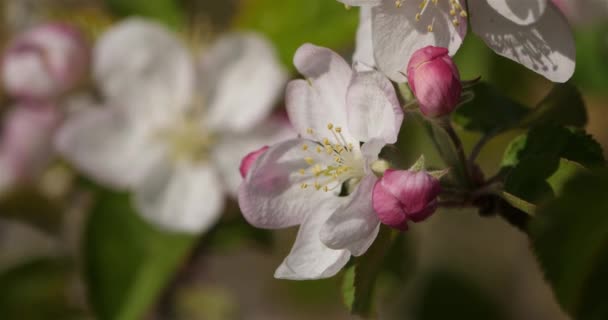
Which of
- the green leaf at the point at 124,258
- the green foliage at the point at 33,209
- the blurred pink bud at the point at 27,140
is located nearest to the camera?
the green leaf at the point at 124,258

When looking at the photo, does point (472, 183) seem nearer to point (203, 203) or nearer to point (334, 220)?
point (334, 220)

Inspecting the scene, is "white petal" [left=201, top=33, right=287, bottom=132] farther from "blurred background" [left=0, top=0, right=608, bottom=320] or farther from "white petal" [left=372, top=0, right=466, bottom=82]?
"white petal" [left=372, top=0, right=466, bottom=82]

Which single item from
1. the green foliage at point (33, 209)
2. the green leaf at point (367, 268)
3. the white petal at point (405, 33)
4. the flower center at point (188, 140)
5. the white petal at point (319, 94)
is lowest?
the green foliage at point (33, 209)

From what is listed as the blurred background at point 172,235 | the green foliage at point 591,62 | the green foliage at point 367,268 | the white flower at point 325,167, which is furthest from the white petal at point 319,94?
the green foliage at point 591,62

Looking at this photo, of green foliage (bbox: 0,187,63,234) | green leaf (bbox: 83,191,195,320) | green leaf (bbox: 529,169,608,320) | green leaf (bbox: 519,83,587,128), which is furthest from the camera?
green foliage (bbox: 0,187,63,234)

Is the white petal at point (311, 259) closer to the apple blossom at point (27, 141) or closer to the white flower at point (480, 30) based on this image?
the white flower at point (480, 30)

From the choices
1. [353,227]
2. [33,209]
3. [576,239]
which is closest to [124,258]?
[33,209]

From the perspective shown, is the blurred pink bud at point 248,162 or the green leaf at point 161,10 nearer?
the blurred pink bud at point 248,162

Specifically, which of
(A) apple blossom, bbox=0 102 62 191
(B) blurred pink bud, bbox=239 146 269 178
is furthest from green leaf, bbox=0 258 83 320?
(B) blurred pink bud, bbox=239 146 269 178
